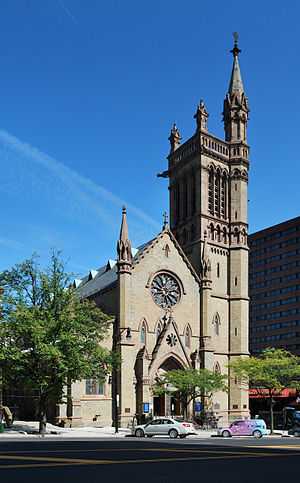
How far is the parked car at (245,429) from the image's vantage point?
4400 centimetres

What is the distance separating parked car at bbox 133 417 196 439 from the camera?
1521 inches

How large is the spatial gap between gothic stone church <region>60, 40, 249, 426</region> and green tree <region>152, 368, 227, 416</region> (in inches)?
49.8

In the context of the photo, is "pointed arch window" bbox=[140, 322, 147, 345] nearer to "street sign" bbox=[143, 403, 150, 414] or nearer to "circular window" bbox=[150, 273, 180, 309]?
"circular window" bbox=[150, 273, 180, 309]

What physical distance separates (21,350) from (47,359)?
8.73 feet

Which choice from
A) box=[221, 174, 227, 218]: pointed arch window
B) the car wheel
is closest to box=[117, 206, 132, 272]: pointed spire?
box=[221, 174, 227, 218]: pointed arch window

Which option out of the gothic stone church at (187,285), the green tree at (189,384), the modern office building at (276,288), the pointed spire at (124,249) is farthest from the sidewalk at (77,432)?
the modern office building at (276,288)

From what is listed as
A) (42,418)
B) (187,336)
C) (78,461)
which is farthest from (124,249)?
(78,461)

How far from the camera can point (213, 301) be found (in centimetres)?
6475

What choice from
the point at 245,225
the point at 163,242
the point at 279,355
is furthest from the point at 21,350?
the point at 245,225

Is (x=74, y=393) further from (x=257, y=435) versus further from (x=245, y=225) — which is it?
(x=245, y=225)

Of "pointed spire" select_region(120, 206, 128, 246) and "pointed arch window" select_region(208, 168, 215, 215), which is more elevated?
"pointed arch window" select_region(208, 168, 215, 215)

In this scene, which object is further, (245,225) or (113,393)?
(245,225)

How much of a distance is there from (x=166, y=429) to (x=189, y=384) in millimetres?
15502

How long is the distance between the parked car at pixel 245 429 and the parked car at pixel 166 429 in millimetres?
5355
